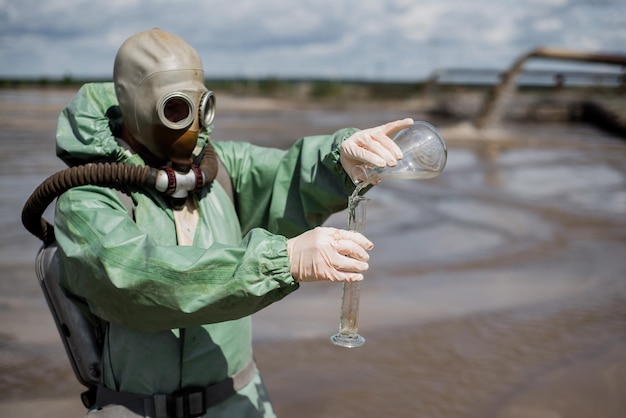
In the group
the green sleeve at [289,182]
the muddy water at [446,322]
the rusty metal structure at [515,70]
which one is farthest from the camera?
the rusty metal structure at [515,70]

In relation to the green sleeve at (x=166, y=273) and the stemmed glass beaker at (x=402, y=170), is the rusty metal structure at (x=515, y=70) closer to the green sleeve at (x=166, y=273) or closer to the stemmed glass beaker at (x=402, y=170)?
the stemmed glass beaker at (x=402, y=170)

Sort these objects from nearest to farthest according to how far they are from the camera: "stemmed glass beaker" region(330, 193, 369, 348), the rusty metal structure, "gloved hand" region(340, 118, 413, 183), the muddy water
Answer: "stemmed glass beaker" region(330, 193, 369, 348) < "gloved hand" region(340, 118, 413, 183) < the muddy water < the rusty metal structure

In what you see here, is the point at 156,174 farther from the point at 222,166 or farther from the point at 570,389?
the point at 570,389

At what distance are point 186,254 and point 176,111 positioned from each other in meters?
0.58

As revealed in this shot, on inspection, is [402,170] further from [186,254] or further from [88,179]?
[88,179]

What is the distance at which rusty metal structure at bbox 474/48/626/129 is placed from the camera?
1805 cm

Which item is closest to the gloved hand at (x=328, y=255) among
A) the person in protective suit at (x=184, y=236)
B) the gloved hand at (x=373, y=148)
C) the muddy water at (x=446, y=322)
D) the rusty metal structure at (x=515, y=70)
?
the person in protective suit at (x=184, y=236)

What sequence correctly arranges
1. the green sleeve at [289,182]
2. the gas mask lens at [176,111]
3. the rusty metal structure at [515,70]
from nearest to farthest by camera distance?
the gas mask lens at [176,111] < the green sleeve at [289,182] < the rusty metal structure at [515,70]

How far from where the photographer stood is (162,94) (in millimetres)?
2025

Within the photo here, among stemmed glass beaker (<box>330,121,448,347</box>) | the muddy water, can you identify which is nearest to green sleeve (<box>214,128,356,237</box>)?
stemmed glass beaker (<box>330,121,448,347</box>)

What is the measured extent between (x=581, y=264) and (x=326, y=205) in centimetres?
566

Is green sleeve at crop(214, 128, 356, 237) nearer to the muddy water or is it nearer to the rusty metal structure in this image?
the muddy water

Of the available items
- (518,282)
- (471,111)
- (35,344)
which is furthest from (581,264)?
(471,111)

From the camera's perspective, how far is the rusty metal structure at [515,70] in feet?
59.2
